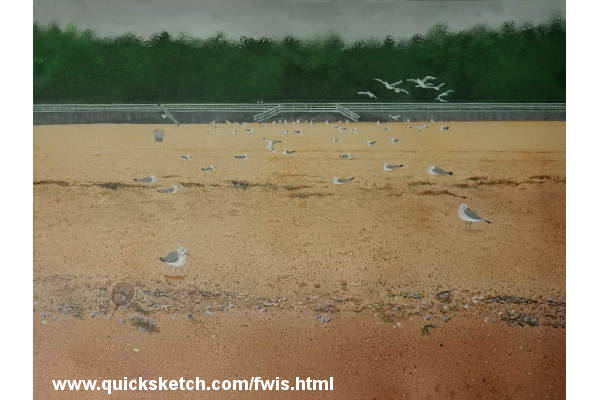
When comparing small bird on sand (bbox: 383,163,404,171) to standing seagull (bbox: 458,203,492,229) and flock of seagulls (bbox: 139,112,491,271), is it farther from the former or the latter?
standing seagull (bbox: 458,203,492,229)

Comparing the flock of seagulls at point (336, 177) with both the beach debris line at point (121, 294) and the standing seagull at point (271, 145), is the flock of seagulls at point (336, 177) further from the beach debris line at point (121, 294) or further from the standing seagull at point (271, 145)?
the beach debris line at point (121, 294)

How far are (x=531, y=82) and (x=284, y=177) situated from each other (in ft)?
5.69

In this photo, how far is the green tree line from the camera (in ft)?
14.0

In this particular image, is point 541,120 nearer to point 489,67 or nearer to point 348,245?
point 489,67

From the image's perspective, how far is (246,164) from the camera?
14.1ft

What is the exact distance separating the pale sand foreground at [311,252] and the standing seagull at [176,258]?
5cm

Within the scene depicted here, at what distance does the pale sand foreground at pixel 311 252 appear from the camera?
418 cm

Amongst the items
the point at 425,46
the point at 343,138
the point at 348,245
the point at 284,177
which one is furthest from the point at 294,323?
the point at 425,46

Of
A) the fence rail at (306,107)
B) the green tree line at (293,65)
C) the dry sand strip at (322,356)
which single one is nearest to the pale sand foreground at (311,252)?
the dry sand strip at (322,356)

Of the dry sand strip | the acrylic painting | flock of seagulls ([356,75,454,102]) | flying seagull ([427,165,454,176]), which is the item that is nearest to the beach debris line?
the acrylic painting

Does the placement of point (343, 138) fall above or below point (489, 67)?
below

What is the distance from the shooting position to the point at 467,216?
14.0ft

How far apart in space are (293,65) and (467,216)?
1508 millimetres

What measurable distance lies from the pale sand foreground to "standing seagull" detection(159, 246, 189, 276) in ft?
0.17
